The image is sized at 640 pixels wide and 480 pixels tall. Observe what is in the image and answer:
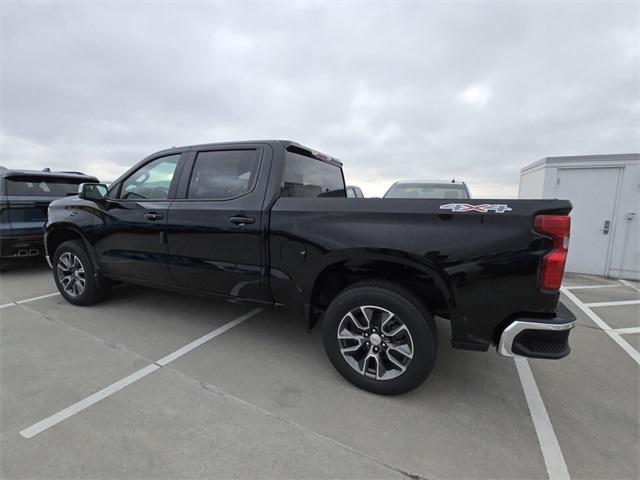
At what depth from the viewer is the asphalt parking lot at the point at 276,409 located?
1811mm

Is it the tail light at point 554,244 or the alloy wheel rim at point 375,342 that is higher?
the tail light at point 554,244

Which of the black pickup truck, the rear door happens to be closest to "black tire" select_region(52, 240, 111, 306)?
the black pickup truck

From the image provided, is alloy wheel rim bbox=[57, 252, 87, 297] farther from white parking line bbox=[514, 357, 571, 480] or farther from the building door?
the building door

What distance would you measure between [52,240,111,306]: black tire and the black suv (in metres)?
1.75

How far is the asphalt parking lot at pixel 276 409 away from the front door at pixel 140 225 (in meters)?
0.64

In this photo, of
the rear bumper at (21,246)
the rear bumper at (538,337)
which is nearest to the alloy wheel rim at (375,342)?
the rear bumper at (538,337)

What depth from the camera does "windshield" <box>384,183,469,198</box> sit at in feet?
19.0

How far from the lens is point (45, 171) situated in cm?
579

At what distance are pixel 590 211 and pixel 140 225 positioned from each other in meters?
8.10

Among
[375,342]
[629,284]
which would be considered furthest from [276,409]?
[629,284]

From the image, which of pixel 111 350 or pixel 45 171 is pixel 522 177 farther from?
pixel 45 171

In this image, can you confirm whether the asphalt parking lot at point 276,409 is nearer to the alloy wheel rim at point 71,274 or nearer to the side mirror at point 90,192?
the alloy wheel rim at point 71,274

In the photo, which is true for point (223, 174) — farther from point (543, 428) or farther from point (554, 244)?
point (543, 428)

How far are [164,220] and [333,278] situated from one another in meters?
1.81
